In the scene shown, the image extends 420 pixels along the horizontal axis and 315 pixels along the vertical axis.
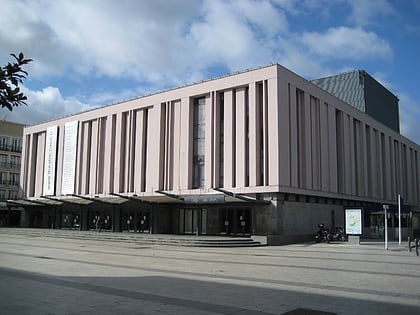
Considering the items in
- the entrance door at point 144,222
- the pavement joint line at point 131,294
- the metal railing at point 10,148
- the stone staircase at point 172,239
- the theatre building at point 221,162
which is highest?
the metal railing at point 10,148

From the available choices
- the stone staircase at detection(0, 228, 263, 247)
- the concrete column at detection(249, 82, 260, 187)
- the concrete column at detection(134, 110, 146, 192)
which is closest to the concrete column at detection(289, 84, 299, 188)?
the concrete column at detection(249, 82, 260, 187)

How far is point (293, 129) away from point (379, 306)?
26769 mm

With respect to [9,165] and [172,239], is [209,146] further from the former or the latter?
[9,165]

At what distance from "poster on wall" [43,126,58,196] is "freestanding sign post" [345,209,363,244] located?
114 ft

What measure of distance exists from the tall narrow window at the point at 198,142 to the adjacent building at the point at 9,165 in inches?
1540

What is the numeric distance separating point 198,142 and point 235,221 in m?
8.03

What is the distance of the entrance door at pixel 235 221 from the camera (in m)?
33.9

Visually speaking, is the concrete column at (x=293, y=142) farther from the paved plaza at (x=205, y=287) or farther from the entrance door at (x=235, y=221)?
the paved plaza at (x=205, y=287)

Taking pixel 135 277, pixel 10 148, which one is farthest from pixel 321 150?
pixel 10 148

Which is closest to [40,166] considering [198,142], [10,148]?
[10,148]

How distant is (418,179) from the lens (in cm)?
6544

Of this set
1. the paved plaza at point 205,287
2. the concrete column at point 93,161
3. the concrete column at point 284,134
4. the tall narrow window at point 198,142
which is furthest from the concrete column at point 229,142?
the paved plaza at point 205,287

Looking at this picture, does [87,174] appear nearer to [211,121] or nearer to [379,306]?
[211,121]

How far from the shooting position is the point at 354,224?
98.8ft
